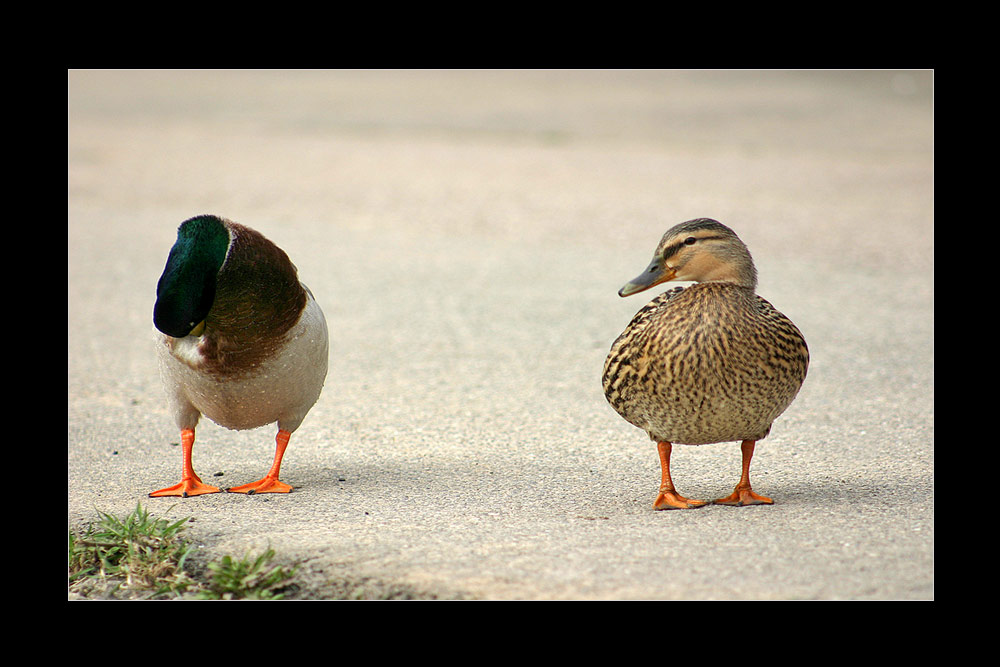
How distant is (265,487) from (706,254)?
6.50 feet

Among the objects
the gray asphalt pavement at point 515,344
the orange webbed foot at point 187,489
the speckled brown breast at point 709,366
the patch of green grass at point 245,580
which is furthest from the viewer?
the orange webbed foot at point 187,489

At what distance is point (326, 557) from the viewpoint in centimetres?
349

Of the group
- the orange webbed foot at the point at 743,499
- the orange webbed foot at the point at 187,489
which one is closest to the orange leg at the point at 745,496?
the orange webbed foot at the point at 743,499

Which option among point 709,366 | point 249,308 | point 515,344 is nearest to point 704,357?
point 709,366

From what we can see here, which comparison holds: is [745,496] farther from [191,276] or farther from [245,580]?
[191,276]

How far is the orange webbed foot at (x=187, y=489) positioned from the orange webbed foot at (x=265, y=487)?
9cm

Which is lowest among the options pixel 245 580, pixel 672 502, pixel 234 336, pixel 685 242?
pixel 245 580

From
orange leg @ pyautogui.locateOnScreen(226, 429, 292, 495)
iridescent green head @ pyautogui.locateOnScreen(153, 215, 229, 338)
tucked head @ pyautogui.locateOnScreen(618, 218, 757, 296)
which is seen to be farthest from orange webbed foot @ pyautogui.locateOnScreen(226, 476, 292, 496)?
tucked head @ pyautogui.locateOnScreen(618, 218, 757, 296)

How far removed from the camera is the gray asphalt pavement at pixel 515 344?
3.52m

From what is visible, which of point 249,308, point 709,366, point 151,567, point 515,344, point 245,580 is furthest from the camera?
point 515,344

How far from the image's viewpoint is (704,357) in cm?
377

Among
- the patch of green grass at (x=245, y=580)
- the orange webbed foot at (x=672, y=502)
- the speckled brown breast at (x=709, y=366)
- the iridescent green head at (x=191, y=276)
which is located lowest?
the patch of green grass at (x=245, y=580)

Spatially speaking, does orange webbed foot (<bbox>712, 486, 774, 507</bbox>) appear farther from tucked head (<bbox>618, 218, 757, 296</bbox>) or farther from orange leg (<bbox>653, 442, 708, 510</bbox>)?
tucked head (<bbox>618, 218, 757, 296</bbox>)

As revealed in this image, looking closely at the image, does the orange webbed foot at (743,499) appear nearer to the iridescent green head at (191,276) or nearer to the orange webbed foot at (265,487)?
the orange webbed foot at (265,487)
